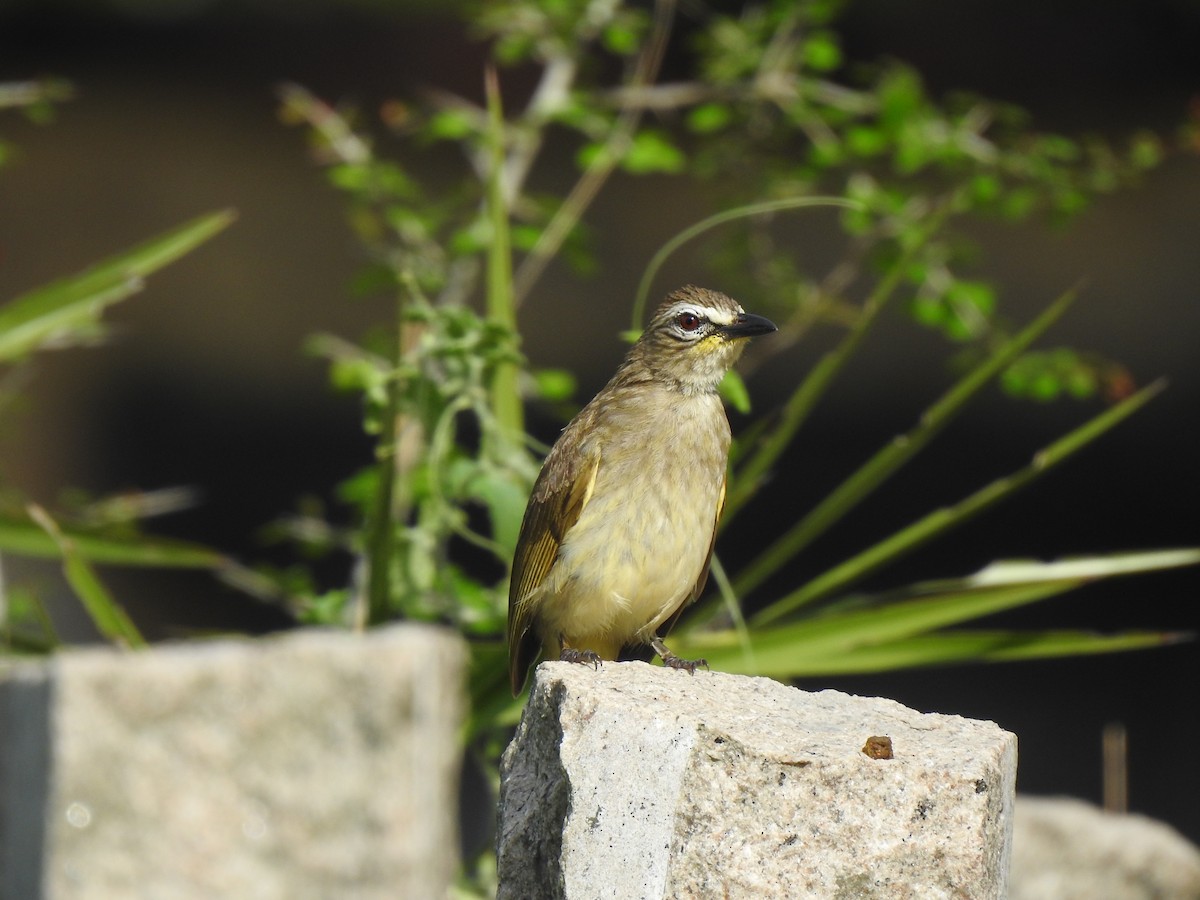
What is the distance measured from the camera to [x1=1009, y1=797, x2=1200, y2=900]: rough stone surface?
3.80m

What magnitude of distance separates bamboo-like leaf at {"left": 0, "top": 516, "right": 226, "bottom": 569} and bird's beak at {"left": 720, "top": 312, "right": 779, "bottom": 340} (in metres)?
1.36

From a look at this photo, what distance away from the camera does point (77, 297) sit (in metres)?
4.20

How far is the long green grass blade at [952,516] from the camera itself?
3604 mm

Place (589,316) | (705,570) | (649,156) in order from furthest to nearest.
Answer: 1. (589,316)
2. (649,156)
3. (705,570)

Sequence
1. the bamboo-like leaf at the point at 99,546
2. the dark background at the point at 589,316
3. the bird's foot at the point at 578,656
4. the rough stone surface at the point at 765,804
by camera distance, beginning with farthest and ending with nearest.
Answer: the dark background at the point at 589,316 < the bamboo-like leaf at the point at 99,546 < the bird's foot at the point at 578,656 < the rough stone surface at the point at 765,804

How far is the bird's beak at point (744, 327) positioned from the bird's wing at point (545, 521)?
391mm

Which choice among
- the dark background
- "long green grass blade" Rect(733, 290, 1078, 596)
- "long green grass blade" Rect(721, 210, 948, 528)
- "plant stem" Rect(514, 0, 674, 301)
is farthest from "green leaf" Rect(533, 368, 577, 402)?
the dark background

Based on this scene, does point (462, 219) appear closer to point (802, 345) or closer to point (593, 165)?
point (593, 165)

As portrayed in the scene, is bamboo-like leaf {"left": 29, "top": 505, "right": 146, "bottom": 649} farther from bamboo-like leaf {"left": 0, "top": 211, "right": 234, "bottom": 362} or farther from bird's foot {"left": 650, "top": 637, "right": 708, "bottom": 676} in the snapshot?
bird's foot {"left": 650, "top": 637, "right": 708, "bottom": 676}

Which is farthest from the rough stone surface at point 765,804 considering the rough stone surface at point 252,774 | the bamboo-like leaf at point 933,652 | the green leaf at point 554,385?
the green leaf at point 554,385

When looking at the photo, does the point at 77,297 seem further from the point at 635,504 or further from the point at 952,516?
the point at 952,516

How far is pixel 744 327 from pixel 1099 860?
1.55 metres

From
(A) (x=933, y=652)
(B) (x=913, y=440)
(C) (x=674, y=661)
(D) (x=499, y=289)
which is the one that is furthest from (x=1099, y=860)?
(D) (x=499, y=289)

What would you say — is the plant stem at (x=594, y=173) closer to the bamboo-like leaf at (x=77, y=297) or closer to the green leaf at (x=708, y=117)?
the green leaf at (x=708, y=117)
